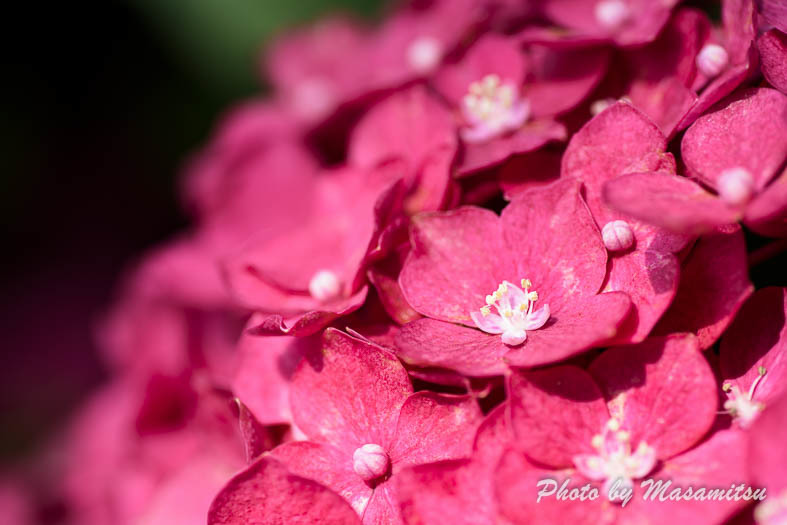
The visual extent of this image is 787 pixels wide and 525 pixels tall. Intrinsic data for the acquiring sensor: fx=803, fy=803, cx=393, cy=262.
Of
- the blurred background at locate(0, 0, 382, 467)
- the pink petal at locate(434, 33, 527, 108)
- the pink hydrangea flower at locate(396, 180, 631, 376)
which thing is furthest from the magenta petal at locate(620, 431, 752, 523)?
the blurred background at locate(0, 0, 382, 467)

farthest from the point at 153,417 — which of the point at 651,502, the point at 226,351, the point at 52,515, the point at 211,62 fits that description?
the point at 211,62

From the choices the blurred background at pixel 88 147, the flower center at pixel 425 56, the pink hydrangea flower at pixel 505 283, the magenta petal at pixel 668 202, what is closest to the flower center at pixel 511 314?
the pink hydrangea flower at pixel 505 283

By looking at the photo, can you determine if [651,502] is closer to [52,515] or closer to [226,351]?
[226,351]

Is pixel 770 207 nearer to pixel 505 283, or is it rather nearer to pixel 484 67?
pixel 505 283

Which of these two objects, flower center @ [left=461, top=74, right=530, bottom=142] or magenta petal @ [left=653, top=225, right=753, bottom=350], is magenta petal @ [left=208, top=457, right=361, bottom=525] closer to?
magenta petal @ [left=653, top=225, right=753, bottom=350]

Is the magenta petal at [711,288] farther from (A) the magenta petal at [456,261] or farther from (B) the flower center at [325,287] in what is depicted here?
(B) the flower center at [325,287]

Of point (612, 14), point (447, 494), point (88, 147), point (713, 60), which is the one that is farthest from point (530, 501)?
point (88, 147)
